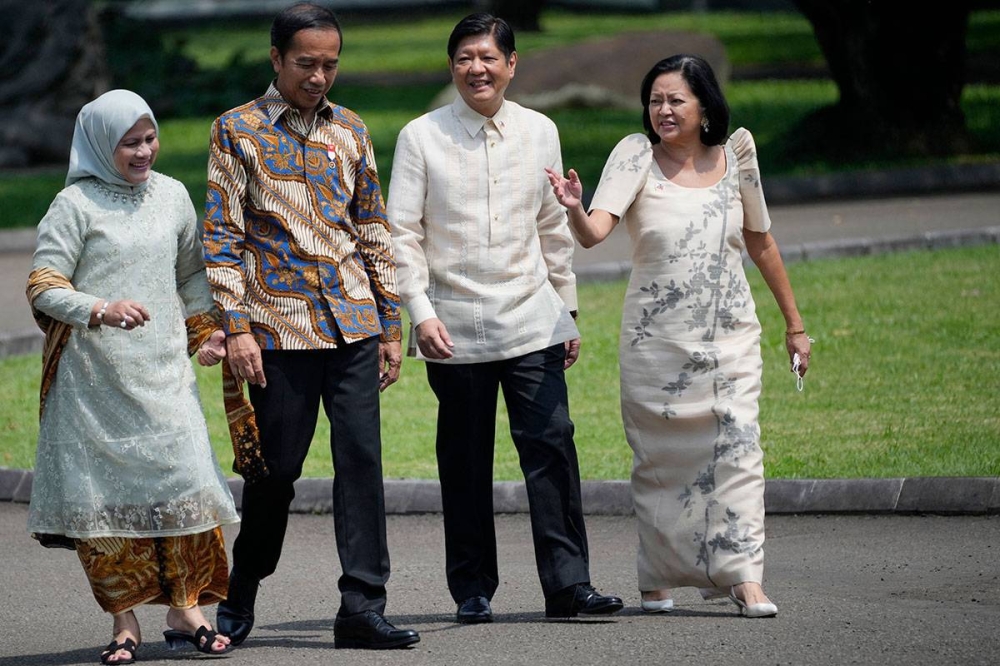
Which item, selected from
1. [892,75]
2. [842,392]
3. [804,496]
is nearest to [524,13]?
[892,75]

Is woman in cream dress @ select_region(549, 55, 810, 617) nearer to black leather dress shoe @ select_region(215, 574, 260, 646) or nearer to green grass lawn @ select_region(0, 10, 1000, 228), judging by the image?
black leather dress shoe @ select_region(215, 574, 260, 646)

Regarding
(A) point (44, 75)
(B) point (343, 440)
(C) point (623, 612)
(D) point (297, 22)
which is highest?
(A) point (44, 75)

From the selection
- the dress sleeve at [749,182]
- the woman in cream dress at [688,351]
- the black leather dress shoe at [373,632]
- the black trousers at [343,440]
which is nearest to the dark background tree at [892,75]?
the dress sleeve at [749,182]

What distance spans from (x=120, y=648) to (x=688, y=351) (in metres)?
2.11

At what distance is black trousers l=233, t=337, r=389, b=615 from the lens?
552 cm

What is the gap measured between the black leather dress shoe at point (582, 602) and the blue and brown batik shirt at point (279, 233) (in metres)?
1.12

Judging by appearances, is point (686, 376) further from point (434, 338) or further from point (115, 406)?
point (115, 406)

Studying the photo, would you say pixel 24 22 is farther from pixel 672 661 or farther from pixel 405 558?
pixel 672 661

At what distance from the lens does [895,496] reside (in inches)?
293

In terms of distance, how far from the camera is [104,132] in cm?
544

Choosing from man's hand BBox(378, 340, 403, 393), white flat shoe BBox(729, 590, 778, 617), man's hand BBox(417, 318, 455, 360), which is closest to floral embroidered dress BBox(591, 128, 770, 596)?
white flat shoe BBox(729, 590, 778, 617)

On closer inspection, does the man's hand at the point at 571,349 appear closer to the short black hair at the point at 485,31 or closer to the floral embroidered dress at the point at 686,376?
the floral embroidered dress at the point at 686,376

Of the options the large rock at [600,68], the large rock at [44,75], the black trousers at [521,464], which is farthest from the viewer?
the large rock at [600,68]

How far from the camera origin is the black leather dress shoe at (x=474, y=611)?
5918mm
